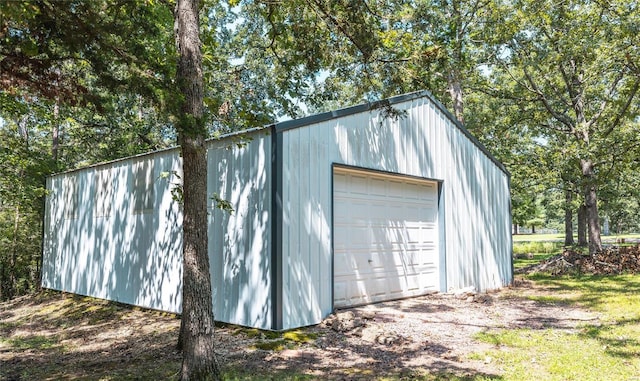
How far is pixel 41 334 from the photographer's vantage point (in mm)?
8414

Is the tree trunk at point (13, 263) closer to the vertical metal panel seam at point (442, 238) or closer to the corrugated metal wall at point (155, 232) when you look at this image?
the corrugated metal wall at point (155, 232)

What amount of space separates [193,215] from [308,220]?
2.68 m

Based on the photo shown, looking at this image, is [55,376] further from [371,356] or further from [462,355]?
[462,355]

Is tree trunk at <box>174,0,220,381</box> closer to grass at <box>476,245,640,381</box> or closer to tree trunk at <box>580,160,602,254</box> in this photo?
grass at <box>476,245,640,381</box>

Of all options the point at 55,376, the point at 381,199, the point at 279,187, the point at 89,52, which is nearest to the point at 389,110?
the point at 279,187

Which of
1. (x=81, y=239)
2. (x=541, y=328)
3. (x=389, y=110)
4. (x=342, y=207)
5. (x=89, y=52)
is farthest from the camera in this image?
(x=81, y=239)

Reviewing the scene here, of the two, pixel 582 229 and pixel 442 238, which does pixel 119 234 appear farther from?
pixel 582 229

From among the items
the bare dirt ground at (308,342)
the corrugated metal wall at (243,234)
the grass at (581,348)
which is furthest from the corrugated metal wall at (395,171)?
the grass at (581,348)

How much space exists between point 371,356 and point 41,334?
6400mm

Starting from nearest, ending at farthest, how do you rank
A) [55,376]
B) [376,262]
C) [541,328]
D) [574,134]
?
[55,376] → [541,328] → [376,262] → [574,134]

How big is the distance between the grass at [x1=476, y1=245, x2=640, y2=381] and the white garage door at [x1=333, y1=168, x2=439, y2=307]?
7.70 feet

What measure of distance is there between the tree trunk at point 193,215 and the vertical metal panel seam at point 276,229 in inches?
75.8

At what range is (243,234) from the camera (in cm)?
707

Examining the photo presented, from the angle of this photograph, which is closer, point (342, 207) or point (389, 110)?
point (389, 110)
